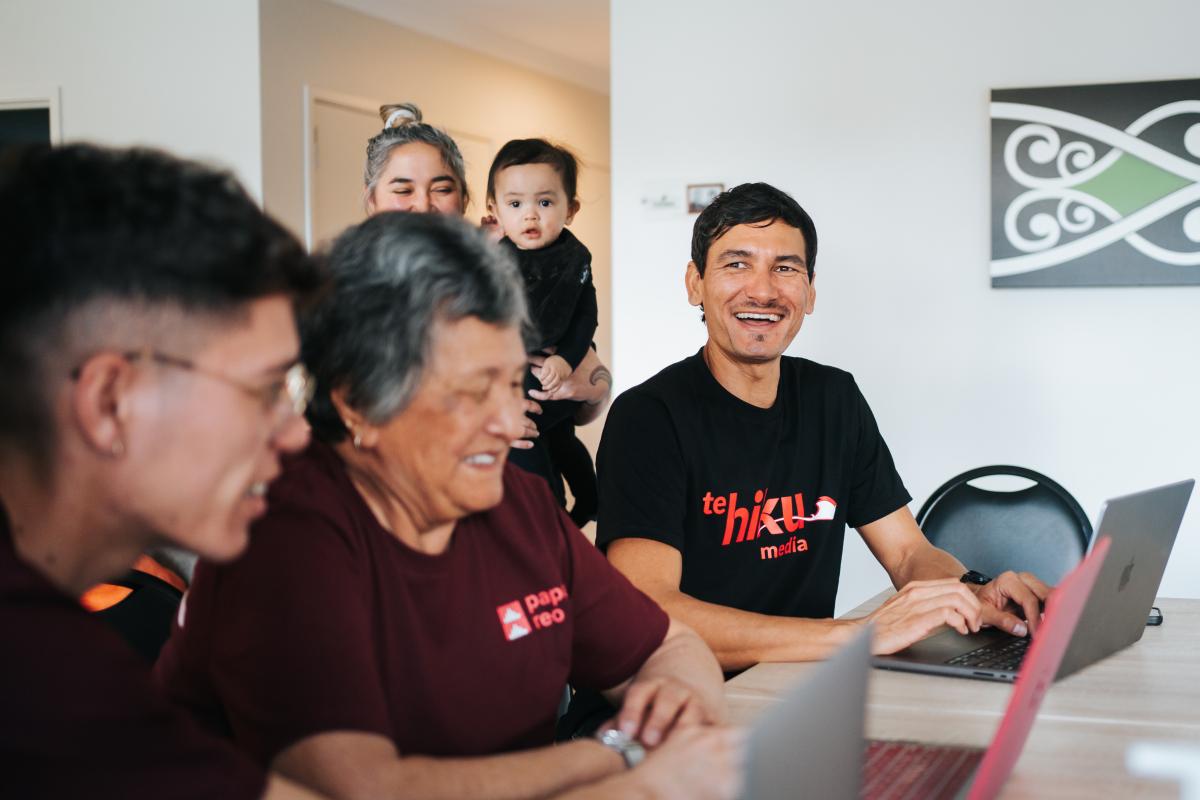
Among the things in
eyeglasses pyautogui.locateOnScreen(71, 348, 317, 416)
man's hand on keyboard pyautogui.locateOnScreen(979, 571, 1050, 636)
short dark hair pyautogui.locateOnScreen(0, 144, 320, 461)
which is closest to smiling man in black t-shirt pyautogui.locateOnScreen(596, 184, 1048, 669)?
man's hand on keyboard pyautogui.locateOnScreen(979, 571, 1050, 636)

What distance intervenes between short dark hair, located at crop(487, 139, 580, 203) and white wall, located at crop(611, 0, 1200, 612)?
3.24 feet

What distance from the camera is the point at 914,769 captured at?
140 centimetres

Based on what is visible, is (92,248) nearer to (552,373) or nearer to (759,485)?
(759,485)

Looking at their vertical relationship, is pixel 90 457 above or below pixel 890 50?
below

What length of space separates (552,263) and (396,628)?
2.33 m

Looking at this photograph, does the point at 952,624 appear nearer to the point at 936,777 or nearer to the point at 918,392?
the point at 936,777

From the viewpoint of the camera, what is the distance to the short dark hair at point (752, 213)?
249 cm

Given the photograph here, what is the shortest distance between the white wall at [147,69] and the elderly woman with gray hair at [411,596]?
3838 millimetres

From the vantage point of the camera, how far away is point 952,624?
1.91 m

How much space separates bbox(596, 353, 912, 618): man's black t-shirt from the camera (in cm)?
221

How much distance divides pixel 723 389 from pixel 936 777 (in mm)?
1126

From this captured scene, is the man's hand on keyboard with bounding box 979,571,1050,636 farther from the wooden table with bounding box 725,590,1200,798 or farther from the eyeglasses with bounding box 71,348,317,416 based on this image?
the eyeglasses with bounding box 71,348,317,416

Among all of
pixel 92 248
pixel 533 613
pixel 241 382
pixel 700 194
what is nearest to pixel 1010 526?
pixel 533 613

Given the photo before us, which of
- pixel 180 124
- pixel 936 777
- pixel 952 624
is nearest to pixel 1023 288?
pixel 952 624
